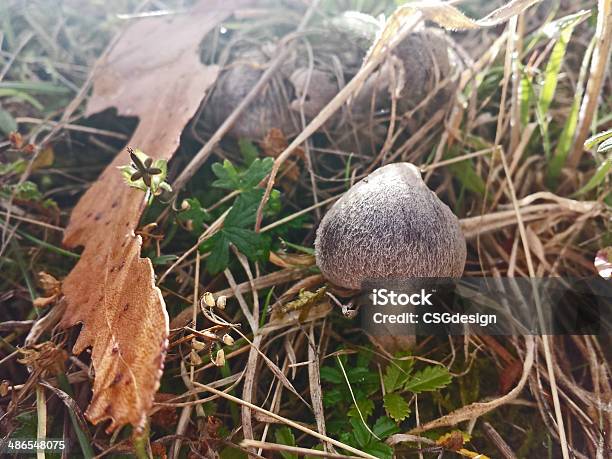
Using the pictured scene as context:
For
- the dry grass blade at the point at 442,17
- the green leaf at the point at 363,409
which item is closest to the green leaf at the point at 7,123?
the dry grass blade at the point at 442,17

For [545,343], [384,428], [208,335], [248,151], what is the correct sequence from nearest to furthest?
1. [208,335]
2. [384,428]
3. [545,343]
4. [248,151]

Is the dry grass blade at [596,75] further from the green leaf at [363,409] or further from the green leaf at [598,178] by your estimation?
the green leaf at [363,409]

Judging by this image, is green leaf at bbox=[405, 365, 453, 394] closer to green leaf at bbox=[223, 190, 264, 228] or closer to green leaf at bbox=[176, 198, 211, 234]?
green leaf at bbox=[223, 190, 264, 228]

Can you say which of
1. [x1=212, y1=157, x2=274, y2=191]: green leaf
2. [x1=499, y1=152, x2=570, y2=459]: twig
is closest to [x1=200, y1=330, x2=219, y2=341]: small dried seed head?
[x1=212, y1=157, x2=274, y2=191]: green leaf

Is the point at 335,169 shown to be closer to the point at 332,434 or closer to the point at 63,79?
the point at 332,434

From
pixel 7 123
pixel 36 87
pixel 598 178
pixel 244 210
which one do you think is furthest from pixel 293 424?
pixel 36 87

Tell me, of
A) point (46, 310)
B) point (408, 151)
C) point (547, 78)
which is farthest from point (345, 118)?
point (46, 310)

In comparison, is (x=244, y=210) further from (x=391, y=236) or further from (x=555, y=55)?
(x=555, y=55)
